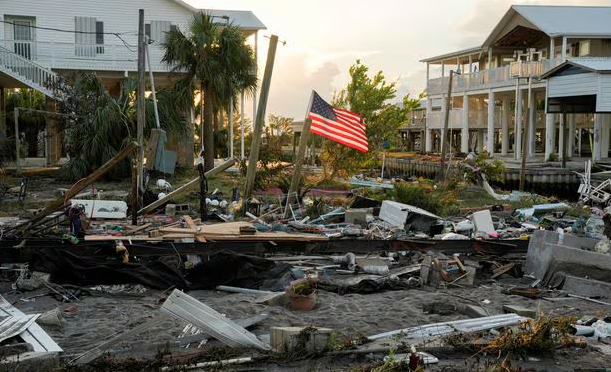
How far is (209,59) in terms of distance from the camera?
29.2m

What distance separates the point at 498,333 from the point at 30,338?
5172 millimetres

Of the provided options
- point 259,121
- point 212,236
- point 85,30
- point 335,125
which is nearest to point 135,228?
point 212,236

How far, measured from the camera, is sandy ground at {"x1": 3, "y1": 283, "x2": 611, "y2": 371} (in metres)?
7.07

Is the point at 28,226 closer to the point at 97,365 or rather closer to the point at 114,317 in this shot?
the point at 114,317

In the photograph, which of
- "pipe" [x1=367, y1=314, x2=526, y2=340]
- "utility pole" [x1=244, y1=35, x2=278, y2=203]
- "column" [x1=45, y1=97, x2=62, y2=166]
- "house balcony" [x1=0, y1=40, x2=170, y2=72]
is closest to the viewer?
"pipe" [x1=367, y1=314, x2=526, y2=340]

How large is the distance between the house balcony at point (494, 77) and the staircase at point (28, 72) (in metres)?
25.6

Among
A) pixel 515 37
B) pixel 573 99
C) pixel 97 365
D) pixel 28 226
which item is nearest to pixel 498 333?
pixel 97 365

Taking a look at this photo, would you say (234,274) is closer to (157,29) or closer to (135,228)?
(135,228)

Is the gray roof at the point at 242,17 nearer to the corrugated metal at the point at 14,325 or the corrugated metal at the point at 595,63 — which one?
the corrugated metal at the point at 595,63

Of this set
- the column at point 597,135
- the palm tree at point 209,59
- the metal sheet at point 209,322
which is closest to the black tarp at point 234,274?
the metal sheet at point 209,322

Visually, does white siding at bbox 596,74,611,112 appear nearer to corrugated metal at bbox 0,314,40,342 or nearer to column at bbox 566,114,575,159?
column at bbox 566,114,575,159

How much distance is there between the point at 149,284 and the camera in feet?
33.0

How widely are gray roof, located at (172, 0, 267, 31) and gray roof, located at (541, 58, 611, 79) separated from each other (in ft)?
51.6

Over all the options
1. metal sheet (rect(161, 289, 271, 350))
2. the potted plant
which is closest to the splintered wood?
the potted plant
